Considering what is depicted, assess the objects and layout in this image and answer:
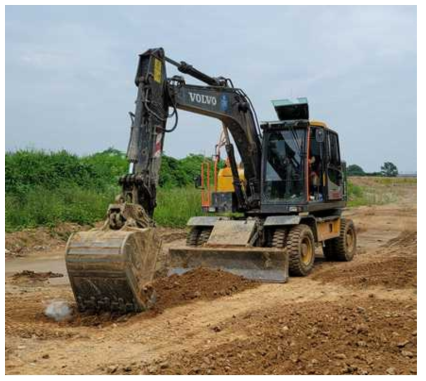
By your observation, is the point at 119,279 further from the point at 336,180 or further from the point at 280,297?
the point at 336,180

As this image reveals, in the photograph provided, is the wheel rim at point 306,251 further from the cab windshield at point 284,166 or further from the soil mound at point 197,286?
the soil mound at point 197,286

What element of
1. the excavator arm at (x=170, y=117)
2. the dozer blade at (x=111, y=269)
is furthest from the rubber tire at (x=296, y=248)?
the dozer blade at (x=111, y=269)

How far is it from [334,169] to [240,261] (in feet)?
10.6

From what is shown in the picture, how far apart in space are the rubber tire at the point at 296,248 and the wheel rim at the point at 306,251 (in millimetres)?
72

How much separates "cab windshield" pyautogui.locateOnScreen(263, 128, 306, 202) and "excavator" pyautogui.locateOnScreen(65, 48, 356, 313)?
0.06 ft

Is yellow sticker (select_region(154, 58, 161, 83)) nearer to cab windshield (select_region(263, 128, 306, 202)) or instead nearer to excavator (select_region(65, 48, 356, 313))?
excavator (select_region(65, 48, 356, 313))

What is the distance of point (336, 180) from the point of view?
454 inches

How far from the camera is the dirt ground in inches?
199

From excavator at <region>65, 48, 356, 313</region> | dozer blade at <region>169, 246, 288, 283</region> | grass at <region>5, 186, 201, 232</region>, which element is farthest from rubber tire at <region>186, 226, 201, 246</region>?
grass at <region>5, 186, 201, 232</region>

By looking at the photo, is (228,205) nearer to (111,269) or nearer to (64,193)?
(111,269)

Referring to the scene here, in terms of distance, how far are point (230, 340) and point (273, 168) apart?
516cm

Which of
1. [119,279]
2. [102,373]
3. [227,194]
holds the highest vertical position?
[227,194]

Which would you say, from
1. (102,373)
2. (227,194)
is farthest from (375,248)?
(102,373)

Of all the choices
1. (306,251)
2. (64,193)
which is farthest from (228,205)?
(64,193)
